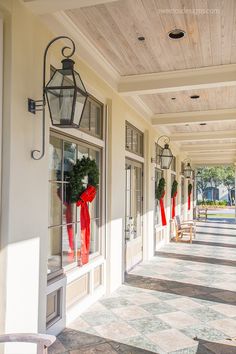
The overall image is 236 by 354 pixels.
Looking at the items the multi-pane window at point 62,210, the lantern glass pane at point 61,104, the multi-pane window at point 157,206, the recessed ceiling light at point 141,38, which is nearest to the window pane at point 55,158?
the multi-pane window at point 62,210

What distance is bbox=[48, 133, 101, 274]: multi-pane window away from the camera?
3.57 meters

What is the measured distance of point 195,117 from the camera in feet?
23.8

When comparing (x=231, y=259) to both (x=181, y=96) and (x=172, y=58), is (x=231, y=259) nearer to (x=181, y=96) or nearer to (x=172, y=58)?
(x=181, y=96)

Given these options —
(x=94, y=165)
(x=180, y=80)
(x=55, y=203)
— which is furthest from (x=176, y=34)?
(x=55, y=203)

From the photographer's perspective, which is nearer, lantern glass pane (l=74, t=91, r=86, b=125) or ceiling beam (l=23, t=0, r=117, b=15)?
ceiling beam (l=23, t=0, r=117, b=15)

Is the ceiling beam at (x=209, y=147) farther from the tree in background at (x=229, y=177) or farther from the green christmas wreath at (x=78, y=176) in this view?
the tree in background at (x=229, y=177)

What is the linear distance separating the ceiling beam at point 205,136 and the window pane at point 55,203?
6.53 metres

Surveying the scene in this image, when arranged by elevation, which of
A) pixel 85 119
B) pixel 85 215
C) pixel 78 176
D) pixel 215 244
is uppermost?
pixel 85 119

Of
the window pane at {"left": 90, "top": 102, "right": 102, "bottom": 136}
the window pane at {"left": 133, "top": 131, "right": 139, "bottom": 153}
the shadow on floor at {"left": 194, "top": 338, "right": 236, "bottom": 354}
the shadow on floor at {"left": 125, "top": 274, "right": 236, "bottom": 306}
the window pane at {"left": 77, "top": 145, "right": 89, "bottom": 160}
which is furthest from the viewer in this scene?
the window pane at {"left": 133, "top": 131, "right": 139, "bottom": 153}

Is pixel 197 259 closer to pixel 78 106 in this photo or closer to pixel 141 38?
pixel 141 38

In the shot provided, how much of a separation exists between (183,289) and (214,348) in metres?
1.95

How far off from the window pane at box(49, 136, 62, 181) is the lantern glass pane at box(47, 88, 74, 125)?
69cm

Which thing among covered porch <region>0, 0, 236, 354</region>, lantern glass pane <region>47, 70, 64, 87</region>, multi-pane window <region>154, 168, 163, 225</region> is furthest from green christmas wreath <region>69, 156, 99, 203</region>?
multi-pane window <region>154, 168, 163, 225</region>

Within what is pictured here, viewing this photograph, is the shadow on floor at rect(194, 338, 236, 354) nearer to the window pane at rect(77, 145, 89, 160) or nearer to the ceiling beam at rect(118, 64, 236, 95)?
the window pane at rect(77, 145, 89, 160)
